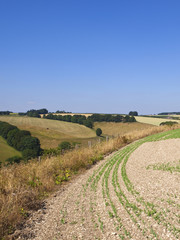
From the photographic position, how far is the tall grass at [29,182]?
666cm

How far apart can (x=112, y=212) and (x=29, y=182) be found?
4880 mm

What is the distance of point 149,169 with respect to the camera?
13.4 meters

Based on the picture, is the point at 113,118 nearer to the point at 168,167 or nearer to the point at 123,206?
the point at 168,167

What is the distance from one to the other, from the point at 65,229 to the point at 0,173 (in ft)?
17.0

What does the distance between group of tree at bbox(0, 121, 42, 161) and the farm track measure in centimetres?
4466

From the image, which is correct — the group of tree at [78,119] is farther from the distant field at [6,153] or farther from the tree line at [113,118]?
the distant field at [6,153]

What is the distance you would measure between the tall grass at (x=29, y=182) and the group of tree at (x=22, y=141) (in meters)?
39.5

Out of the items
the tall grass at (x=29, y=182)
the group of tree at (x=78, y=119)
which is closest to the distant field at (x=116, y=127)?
the group of tree at (x=78, y=119)

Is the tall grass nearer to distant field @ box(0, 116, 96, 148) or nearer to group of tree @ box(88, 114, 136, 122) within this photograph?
distant field @ box(0, 116, 96, 148)

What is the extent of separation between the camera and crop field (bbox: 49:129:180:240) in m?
5.73

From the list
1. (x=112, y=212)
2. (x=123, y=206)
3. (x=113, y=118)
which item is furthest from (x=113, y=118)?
(x=112, y=212)

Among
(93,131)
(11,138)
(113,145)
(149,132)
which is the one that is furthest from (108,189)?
(93,131)

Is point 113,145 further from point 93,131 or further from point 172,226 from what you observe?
point 93,131

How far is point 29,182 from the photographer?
10.0 meters
